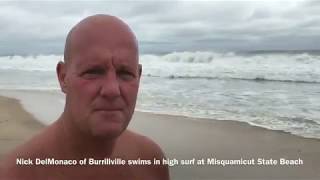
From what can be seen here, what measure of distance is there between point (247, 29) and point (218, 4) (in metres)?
0.14

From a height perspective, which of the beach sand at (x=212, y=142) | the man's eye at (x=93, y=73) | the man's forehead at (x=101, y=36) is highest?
the man's forehead at (x=101, y=36)

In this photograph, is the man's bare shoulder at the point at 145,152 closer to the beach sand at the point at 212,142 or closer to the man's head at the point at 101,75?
the man's head at the point at 101,75

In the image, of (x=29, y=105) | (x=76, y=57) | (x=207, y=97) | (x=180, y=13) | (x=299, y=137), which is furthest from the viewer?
(x=29, y=105)

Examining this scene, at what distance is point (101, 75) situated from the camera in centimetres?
93

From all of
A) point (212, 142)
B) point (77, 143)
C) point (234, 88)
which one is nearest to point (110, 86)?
point (77, 143)

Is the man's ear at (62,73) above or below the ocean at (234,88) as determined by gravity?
above

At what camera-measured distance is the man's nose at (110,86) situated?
0.91m

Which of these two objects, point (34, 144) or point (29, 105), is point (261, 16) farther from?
point (29, 105)

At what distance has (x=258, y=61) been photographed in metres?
2.02

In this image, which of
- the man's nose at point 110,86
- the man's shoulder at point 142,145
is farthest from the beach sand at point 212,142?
the man's nose at point 110,86

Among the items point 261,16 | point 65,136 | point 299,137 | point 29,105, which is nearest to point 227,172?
point 299,137

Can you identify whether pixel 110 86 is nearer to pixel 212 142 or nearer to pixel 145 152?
pixel 145 152

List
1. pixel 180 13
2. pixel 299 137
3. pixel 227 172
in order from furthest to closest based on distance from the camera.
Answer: pixel 299 137 < pixel 227 172 < pixel 180 13

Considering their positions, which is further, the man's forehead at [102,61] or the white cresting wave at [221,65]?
the white cresting wave at [221,65]
